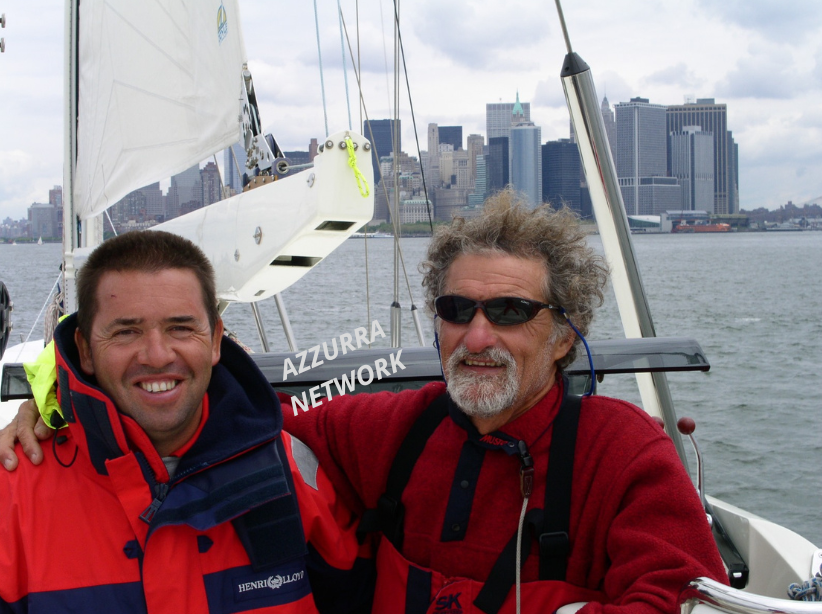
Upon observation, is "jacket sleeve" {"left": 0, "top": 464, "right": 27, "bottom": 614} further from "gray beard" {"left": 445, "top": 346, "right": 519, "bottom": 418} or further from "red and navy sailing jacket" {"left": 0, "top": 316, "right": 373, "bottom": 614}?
"gray beard" {"left": 445, "top": 346, "right": 519, "bottom": 418}

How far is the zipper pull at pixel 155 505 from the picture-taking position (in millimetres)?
1903

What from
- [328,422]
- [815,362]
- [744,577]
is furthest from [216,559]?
[815,362]

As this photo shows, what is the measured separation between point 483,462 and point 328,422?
0.53m

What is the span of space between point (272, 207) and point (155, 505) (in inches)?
55.3

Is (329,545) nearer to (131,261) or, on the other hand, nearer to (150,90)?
(131,261)

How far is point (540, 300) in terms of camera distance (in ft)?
7.09

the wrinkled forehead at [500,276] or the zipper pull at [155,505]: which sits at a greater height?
the wrinkled forehead at [500,276]

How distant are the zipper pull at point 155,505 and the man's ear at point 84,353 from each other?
0.34 metres

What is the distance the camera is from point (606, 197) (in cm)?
384

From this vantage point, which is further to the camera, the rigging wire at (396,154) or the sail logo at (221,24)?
the rigging wire at (396,154)

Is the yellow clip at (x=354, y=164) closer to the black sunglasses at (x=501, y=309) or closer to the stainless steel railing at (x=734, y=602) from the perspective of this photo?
the black sunglasses at (x=501, y=309)

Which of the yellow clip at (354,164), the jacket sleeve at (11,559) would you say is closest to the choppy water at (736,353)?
the yellow clip at (354,164)

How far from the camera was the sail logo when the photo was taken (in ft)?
12.2

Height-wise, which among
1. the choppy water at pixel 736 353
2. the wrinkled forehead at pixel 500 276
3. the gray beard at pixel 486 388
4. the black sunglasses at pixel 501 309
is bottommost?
the choppy water at pixel 736 353
